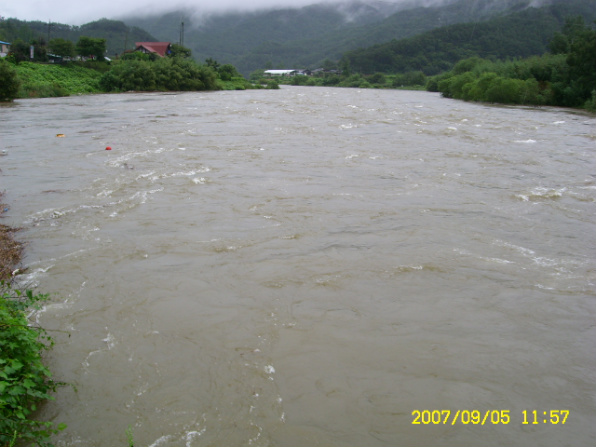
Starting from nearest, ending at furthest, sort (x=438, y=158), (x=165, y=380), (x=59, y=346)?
1. (x=165, y=380)
2. (x=59, y=346)
3. (x=438, y=158)

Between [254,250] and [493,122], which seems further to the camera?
[493,122]

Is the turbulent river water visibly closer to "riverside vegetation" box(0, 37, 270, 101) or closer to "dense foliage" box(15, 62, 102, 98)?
"dense foliage" box(15, 62, 102, 98)

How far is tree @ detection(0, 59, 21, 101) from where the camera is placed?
32.3 metres

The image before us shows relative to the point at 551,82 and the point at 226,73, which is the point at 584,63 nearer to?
the point at 551,82

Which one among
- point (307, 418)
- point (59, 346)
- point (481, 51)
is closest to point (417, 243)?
point (307, 418)

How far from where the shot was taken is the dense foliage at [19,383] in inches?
132

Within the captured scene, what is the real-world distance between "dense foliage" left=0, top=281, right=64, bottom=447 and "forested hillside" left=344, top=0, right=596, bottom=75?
123043mm

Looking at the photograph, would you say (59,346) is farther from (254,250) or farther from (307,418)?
(254,250)

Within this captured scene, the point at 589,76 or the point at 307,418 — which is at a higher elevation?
the point at 589,76

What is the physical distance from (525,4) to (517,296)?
23068 cm

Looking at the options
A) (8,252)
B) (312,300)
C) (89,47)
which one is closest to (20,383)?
(312,300)

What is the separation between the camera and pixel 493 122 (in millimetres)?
25875
